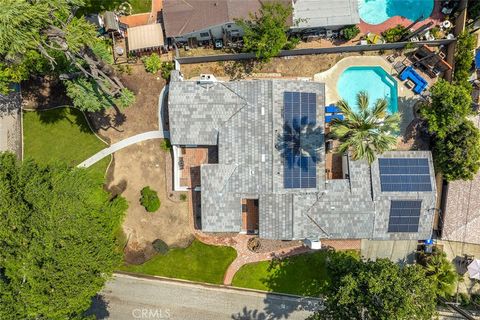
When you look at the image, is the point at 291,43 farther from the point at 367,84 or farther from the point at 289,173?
the point at 289,173

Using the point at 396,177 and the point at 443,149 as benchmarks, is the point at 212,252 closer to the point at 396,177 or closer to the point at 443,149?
the point at 396,177

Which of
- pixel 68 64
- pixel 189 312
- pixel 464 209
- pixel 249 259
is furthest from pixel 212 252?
pixel 464 209

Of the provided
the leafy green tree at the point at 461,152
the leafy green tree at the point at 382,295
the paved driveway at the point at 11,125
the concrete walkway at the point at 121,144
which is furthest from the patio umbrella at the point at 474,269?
the paved driveway at the point at 11,125

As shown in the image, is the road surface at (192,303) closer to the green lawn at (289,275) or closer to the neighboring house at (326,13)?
the green lawn at (289,275)

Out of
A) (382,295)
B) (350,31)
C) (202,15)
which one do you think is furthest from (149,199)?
(350,31)

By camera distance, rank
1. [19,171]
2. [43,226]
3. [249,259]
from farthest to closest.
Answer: [249,259] → [19,171] → [43,226]

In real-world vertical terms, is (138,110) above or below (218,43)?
below

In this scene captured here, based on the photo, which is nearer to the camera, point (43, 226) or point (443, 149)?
point (43, 226)
